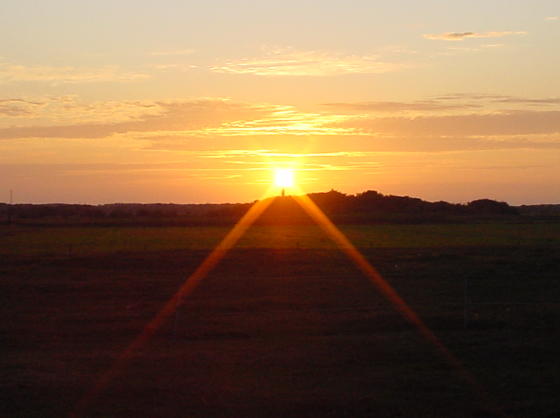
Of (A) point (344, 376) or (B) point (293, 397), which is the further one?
(A) point (344, 376)

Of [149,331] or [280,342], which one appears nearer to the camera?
[280,342]

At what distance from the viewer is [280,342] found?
17.4 metres

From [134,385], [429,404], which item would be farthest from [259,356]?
[429,404]

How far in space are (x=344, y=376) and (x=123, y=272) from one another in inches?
878

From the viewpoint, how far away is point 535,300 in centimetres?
2575

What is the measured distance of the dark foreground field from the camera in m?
11.8

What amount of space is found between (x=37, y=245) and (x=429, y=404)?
147 ft

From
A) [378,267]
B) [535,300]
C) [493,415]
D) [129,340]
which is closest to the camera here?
[493,415]

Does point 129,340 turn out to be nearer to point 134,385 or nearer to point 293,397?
point 134,385

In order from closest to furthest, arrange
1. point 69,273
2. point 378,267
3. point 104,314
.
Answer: point 104,314 < point 69,273 < point 378,267

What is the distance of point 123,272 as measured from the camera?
3484cm

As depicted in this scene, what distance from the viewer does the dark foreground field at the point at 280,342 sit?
465 inches

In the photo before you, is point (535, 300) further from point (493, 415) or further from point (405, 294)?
point (493, 415)

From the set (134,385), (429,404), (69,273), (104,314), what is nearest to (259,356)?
(134,385)
